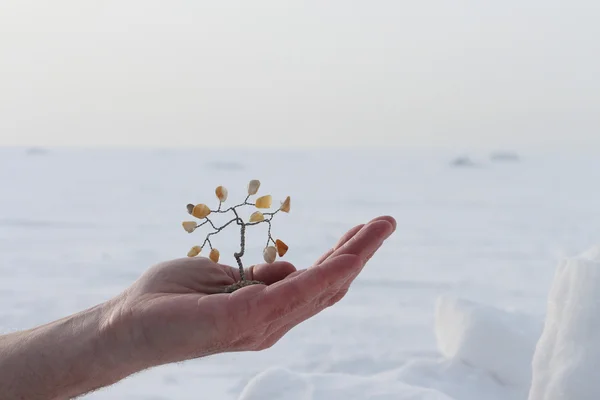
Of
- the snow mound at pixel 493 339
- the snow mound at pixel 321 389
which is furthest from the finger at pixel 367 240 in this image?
the snow mound at pixel 493 339

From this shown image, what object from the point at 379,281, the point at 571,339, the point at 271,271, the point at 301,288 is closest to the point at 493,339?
the point at 571,339

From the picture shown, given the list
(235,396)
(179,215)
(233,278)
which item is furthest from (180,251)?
(233,278)

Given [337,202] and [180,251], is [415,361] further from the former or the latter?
[337,202]

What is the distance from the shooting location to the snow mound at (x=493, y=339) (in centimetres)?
223

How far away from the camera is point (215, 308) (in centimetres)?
102

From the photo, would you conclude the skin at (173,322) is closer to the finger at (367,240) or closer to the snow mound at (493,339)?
the finger at (367,240)

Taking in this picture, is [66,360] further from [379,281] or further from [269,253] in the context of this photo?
[379,281]

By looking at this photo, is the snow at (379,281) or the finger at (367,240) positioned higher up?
the finger at (367,240)

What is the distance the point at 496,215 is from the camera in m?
7.27

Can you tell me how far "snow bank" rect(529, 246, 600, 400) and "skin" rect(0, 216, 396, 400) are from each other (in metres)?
0.67

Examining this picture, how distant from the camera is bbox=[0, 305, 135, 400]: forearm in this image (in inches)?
46.3

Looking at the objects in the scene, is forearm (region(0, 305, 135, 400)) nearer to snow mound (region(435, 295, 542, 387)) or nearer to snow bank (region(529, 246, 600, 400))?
snow bank (region(529, 246, 600, 400))

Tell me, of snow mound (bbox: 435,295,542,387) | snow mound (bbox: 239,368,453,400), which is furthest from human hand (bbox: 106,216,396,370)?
snow mound (bbox: 435,295,542,387)

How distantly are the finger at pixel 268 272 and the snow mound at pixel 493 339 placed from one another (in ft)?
3.62
